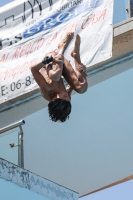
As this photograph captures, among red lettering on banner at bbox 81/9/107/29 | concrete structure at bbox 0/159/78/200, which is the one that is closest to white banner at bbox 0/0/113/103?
red lettering on banner at bbox 81/9/107/29

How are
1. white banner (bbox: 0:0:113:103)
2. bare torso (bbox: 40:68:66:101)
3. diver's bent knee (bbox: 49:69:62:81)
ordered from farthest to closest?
white banner (bbox: 0:0:113:103)
bare torso (bbox: 40:68:66:101)
diver's bent knee (bbox: 49:69:62:81)

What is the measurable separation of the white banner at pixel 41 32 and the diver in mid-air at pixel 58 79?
207 centimetres

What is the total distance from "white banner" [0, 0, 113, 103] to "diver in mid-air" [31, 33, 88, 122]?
2068 mm

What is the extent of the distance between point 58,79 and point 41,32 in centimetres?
326

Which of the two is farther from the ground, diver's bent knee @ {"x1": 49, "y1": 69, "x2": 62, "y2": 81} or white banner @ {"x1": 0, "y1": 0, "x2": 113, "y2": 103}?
white banner @ {"x1": 0, "y1": 0, "x2": 113, "y2": 103}

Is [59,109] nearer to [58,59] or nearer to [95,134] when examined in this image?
[58,59]

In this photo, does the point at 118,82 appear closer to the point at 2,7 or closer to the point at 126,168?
the point at 126,168

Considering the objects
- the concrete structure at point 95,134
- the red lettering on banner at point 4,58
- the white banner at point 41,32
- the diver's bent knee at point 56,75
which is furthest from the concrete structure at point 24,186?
the red lettering on banner at point 4,58

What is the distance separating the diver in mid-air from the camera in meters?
3.51

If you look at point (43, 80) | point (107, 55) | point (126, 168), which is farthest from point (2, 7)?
point (43, 80)

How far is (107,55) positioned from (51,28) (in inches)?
43.2

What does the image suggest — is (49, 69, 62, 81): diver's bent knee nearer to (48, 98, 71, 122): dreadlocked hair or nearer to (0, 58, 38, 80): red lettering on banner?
(48, 98, 71, 122): dreadlocked hair

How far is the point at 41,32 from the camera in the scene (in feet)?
22.0

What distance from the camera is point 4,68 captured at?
22.5 ft
